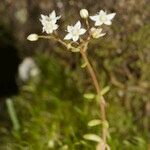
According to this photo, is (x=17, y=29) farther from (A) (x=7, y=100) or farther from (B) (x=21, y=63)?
(A) (x=7, y=100)

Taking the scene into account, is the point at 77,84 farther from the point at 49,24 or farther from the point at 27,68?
the point at 49,24

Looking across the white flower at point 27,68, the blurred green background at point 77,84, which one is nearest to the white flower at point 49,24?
the blurred green background at point 77,84

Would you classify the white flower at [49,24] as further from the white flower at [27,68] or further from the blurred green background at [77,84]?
the white flower at [27,68]

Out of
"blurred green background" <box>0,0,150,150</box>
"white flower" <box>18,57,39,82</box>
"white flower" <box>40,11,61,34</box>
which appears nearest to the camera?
"white flower" <box>40,11,61,34</box>

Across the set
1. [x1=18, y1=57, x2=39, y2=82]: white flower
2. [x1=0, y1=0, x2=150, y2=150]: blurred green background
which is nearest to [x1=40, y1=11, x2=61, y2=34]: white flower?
[x1=0, y1=0, x2=150, y2=150]: blurred green background

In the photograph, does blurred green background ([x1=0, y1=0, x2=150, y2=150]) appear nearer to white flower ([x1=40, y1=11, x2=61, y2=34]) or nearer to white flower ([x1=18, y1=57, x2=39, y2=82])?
white flower ([x1=18, y1=57, x2=39, y2=82])
